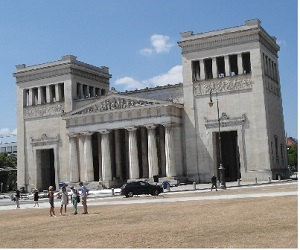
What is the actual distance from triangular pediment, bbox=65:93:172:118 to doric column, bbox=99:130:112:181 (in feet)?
12.9

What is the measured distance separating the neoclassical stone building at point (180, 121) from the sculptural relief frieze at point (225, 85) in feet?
0.50

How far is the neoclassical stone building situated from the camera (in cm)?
7488

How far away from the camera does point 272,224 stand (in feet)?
58.4

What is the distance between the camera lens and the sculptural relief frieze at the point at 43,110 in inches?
3521

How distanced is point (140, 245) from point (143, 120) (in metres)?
63.0

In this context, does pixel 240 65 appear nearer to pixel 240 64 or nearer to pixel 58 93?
pixel 240 64

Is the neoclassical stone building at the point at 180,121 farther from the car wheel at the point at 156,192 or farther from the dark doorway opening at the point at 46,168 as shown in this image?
the car wheel at the point at 156,192

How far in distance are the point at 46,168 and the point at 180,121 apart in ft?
95.9

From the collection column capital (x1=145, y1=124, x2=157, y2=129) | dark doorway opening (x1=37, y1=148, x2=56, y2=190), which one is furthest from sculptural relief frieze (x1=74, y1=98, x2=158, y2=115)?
dark doorway opening (x1=37, y1=148, x2=56, y2=190)

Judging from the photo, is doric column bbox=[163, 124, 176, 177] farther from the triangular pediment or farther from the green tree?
the green tree

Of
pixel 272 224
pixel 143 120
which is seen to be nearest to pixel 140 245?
pixel 272 224

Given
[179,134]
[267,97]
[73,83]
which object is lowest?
[179,134]

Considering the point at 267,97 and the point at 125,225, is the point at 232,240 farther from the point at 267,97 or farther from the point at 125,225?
the point at 267,97

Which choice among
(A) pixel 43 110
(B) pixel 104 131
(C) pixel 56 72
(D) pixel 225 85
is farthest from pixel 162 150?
(C) pixel 56 72
